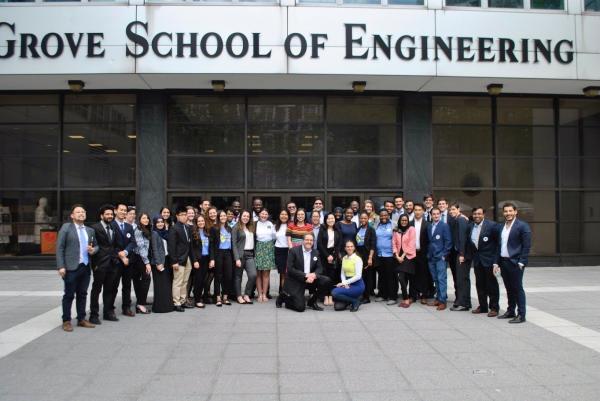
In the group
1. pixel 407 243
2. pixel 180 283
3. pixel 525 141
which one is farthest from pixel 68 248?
pixel 525 141

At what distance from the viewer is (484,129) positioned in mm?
15234

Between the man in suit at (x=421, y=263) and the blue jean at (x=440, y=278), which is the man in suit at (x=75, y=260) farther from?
the blue jean at (x=440, y=278)

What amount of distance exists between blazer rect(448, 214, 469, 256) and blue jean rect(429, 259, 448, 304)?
0.39 metres

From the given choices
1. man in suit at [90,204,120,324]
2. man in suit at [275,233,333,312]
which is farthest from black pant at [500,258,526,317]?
man in suit at [90,204,120,324]

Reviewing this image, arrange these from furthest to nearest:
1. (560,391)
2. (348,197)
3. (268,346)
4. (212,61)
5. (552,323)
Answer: (348,197) < (212,61) < (552,323) < (268,346) < (560,391)

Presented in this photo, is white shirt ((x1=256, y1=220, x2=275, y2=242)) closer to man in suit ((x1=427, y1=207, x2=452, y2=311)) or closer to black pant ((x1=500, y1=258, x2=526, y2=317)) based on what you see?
man in suit ((x1=427, y1=207, x2=452, y2=311))

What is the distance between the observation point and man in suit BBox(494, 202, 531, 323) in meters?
7.68

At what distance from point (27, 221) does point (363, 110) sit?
1060 centimetres

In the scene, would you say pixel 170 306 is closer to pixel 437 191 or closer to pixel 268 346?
pixel 268 346

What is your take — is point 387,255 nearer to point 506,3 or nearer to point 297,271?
point 297,271

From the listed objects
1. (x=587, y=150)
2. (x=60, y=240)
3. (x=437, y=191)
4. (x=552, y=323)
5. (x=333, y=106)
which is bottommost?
(x=552, y=323)

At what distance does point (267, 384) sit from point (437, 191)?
36.1ft

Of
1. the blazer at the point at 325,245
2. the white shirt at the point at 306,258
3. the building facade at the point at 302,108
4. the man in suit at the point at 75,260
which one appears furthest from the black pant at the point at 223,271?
the building facade at the point at 302,108

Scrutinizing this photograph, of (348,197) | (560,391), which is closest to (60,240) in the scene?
(560,391)
